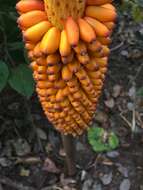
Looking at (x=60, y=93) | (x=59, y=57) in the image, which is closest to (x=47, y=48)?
(x=59, y=57)

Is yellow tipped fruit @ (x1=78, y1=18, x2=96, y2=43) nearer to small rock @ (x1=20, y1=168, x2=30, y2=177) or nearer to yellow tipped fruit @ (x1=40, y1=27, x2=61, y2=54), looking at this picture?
yellow tipped fruit @ (x1=40, y1=27, x2=61, y2=54)

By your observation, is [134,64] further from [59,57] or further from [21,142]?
[59,57]

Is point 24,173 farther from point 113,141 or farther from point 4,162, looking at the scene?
point 113,141

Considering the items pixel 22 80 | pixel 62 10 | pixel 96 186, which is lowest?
pixel 96 186

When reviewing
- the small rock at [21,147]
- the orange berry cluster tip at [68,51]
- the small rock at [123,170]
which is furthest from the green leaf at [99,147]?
the orange berry cluster tip at [68,51]

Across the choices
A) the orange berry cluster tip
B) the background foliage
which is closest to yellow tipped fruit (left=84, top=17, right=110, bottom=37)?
the orange berry cluster tip

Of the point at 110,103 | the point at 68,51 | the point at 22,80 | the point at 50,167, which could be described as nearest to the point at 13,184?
the point at 50,167
